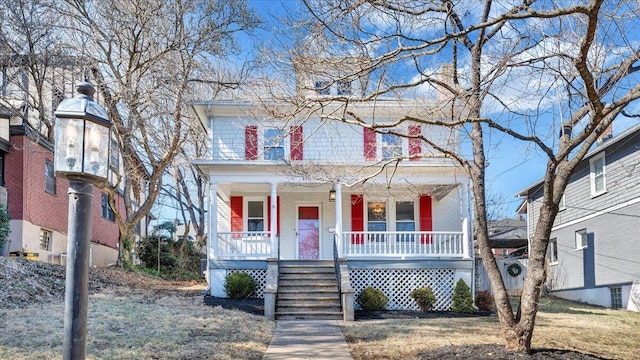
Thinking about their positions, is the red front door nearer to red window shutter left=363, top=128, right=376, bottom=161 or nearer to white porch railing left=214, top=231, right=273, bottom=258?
white porch railing left=214, top=231, right=273, bottom=258

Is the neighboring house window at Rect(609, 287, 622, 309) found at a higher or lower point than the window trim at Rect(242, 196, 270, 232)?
lower

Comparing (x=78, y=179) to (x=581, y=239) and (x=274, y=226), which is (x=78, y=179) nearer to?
(x=274, y=226)

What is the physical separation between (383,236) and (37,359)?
12213 mm

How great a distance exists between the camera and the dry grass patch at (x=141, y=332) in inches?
279

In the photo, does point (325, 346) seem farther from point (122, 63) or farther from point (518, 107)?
point (122, 63)

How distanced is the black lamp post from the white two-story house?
9.65 m

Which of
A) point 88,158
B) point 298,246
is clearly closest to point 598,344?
point 88,158

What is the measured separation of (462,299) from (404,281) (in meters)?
1.60

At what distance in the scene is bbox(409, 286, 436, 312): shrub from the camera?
14352mm

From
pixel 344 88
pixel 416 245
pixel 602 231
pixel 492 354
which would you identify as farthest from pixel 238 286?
pixel 602 231

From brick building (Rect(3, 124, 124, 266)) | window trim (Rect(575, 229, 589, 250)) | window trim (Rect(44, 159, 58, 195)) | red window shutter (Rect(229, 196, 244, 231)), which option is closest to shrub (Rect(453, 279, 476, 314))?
red window shutter (Rect(229, 196, 244, 231))

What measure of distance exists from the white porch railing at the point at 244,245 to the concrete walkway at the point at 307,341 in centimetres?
357

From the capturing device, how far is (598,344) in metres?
9.35

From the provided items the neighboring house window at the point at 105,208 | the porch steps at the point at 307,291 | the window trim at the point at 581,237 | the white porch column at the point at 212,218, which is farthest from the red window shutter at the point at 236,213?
the window trim at the point at 581,237
